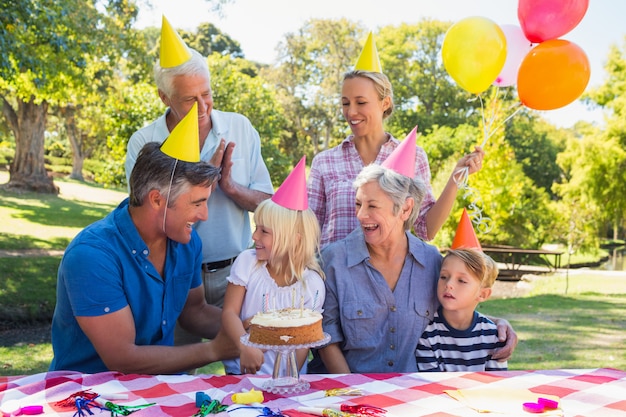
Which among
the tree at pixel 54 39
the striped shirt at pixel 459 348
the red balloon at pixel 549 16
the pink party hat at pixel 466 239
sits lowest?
the striped shirt at pixel 459 348

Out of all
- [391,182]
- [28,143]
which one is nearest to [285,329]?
[391,182]

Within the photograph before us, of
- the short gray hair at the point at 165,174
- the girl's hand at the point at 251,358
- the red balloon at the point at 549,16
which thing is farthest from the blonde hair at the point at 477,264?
the red balloon at the point at 549,16

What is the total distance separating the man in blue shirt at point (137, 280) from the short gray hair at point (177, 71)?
668mm

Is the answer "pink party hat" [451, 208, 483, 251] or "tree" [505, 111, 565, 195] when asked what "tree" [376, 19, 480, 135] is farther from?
"pink party hat" [451, 208, 483, 251]

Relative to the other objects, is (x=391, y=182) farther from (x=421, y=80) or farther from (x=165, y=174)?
(x=421, y=80)

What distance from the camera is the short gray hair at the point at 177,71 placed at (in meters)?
3.08

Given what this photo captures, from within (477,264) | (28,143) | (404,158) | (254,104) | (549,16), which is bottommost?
(477,264)

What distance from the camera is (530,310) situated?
955 cm

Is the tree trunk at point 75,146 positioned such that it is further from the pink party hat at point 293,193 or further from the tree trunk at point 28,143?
the pink party hat at point 293,193

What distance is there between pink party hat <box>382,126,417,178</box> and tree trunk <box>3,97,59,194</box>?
21675 millimetres

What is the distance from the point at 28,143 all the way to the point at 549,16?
22.3 meters

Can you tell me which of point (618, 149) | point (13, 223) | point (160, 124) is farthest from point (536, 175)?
point (160, 124)

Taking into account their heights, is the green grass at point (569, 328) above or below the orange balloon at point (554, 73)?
below

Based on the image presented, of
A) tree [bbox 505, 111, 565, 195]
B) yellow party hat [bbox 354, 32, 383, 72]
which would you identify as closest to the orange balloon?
yellow party hat [bbox 354, 32, 383, 72]
